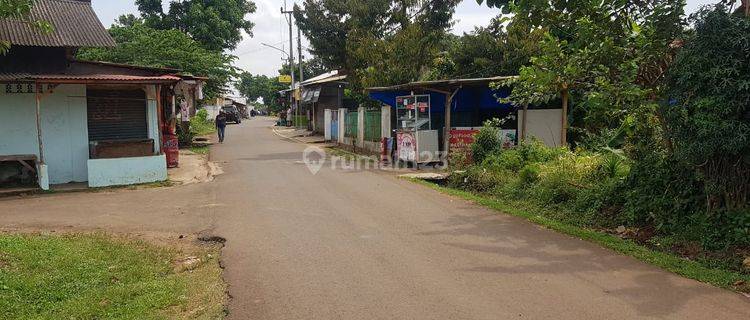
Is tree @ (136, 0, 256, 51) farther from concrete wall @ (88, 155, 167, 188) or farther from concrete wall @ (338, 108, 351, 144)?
concrete wall @ (88, 155, 167, 188)

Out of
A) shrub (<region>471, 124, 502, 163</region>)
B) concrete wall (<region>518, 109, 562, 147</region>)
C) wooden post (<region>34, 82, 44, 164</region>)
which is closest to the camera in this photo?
wooden post (<region>34, 82, 44, 164</region>)

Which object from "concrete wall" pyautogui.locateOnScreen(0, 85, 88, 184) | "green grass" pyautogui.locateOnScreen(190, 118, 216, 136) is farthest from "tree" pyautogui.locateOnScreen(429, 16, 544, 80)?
"green grass" pyautogui.locateOnScreen(190, 118, 216, 136)

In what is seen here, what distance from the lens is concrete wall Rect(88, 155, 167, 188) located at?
13242 millimetres

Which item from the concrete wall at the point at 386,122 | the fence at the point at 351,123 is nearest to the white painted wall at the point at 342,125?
the fence at the point at 351,123

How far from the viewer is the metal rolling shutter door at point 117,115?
14.3 meters

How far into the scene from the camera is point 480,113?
18109 mm

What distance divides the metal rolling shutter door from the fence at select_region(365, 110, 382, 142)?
8631 millimetres

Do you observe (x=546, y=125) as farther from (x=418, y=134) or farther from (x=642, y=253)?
(x=642, y=253)

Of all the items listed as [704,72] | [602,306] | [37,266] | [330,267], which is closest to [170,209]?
[37,266]

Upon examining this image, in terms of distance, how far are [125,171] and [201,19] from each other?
2348 centimetres

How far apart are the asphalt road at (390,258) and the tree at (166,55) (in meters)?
13.1

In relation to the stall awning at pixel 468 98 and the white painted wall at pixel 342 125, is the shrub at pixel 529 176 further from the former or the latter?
the white painted wall at pixel 342 125

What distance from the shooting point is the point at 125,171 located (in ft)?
44.6

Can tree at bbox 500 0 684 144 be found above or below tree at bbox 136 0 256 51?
below
